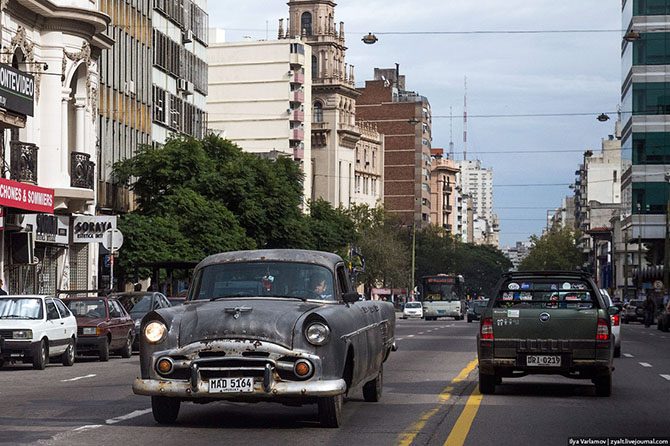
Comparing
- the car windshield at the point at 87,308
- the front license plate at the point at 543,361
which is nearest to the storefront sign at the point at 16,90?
the car windshield at the point at 87,308

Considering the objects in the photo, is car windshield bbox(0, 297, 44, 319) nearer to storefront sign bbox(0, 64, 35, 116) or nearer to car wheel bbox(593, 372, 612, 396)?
storefront sign bbox(0, 64, 35, 116)

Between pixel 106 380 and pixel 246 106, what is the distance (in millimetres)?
117261

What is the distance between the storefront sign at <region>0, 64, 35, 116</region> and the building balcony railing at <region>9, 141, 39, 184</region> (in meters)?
4.52

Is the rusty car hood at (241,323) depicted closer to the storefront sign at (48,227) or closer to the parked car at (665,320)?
the storefront sign at (48,227)

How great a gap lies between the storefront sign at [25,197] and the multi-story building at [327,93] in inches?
4303

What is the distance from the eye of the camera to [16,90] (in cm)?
4056

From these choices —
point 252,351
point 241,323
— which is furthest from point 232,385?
point 241,323

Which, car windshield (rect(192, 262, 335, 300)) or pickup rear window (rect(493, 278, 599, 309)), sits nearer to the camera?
car windshield (rect(192, 262, 335, 300))

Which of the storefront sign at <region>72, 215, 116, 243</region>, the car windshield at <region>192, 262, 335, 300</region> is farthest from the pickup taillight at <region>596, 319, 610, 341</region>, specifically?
the storefront sign at <region>72, 215, 116, 243</region>

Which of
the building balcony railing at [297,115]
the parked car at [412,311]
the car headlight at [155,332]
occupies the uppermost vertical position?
the building balcony railing at [297,115]

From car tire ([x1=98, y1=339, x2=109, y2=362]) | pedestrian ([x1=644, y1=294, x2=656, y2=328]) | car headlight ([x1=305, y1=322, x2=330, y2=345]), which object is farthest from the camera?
pedestrian ([x1=644, y1=294, x2=656, y2=328])

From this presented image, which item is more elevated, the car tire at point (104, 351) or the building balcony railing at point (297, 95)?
the building balcony railing at point (297, 95)

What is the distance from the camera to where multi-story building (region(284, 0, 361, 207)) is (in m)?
155

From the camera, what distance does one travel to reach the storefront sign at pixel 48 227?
4912 cm
